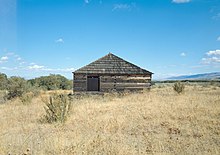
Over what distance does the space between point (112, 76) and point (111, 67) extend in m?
0.95

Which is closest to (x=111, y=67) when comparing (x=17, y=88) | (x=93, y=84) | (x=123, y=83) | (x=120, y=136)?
(x=123, y=83)

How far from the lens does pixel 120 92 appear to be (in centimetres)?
2420

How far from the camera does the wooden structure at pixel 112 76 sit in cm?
2414

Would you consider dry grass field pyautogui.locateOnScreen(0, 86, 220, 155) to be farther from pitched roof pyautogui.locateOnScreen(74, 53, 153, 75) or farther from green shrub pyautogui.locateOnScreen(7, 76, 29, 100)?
green shrub pyautogui.locateOnScreen(7, 76, 29, 100)

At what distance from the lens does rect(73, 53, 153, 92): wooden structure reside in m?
24.1

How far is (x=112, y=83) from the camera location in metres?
24.3

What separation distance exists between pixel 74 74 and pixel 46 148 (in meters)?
18.2

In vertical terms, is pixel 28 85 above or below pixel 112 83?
below

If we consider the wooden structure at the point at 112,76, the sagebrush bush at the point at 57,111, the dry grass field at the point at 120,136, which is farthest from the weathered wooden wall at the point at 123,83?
the sagebrush bush at the point at 57,111

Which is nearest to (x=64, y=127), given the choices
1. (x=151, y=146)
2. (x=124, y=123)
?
(x=124, y=123)

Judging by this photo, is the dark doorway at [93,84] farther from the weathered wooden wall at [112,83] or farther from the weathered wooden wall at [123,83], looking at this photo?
the weathered wooden wall at [123,83]

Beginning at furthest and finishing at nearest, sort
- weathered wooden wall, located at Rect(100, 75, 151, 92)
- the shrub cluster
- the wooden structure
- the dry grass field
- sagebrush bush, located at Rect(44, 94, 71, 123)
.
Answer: weathered wooden wall, located at Rect(100, 75, 151, 92) → the wooden structure → the shrub cluster → sagebrush bush, located at Rect(44, 94, 71, 123) → the dry grass field

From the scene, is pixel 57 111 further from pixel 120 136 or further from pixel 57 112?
pixel 120 136

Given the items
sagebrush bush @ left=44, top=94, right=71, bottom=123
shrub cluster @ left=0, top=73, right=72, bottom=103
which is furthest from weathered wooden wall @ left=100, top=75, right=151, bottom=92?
sagebrush bush @ left=44, top=94, right=71, bottom=123
